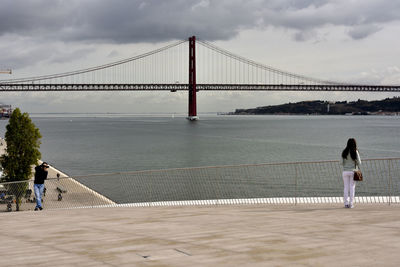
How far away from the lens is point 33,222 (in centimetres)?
881

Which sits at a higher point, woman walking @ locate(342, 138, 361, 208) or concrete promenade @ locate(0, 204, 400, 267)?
woman walking @ locate(342, 138, 361, 208)

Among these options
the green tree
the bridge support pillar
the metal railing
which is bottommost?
the metal railing

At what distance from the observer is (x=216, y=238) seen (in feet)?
19.5

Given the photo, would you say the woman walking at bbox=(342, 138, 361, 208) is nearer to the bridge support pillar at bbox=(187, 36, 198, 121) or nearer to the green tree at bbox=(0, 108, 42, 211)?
the green tree at bbox=(0, 108, 42, 211)

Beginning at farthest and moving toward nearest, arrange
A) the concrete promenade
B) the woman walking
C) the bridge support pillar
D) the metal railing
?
the bridge support pillar, the metal railing, the woman walking, the concrete promenade

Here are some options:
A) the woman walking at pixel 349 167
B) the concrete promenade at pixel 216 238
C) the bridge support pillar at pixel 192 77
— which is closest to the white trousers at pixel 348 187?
the woman walking at pixel 349 167

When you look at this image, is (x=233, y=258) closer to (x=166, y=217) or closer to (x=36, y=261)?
(x=36, y=261)

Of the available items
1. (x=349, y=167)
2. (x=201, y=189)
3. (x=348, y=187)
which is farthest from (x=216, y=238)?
(x=201, y=189)

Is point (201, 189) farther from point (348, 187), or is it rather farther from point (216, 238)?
point (216, 238)

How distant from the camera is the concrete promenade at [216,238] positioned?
4.78 metres

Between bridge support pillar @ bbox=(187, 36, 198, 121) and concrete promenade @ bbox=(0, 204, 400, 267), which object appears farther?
bridge support pillar @ bbox=(187, 36, 198, 121)

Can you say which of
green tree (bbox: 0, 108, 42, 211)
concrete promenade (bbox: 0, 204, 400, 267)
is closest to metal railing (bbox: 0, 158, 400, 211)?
green tree (bbox: 0, 108, 42, 211)

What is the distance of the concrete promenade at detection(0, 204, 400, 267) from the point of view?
478 cm

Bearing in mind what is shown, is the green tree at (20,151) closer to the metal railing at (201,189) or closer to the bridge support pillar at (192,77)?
the metal railing at (201,189)
